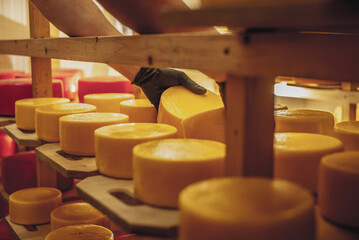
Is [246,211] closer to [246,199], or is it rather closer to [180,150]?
[246,199]

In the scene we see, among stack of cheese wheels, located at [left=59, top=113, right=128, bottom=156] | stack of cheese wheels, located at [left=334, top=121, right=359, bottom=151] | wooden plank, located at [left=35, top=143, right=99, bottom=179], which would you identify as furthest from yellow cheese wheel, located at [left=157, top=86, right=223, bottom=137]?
stack of cheese wheels, located at [left=334, top=121, right=359, bottom=151]

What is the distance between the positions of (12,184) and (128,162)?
71.6 inches

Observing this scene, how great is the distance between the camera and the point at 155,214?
3.26 feet

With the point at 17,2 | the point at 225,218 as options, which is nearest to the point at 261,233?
the point at 225,218

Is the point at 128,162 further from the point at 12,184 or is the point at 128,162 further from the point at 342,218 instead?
the point at 12,184

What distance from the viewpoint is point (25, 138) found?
2029 millimetres

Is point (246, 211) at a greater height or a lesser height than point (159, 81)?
lesser

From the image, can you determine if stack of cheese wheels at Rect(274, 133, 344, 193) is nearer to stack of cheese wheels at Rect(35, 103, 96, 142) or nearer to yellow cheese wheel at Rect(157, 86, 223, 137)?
yellow cheese wheel at Rect(157, 86, 223, 137)

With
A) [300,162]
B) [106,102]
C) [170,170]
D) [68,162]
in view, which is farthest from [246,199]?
[106,102]

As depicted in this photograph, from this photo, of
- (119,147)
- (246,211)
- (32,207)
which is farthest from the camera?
(32,207)

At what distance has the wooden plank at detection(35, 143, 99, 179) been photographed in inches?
55.4

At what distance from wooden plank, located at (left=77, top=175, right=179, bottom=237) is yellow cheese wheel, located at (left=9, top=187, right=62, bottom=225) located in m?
1.00

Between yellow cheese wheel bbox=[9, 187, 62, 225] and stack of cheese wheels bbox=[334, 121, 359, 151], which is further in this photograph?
yellow cheese wheel bbox=[9, 187, 62, 225]

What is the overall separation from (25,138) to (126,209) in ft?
3.88
